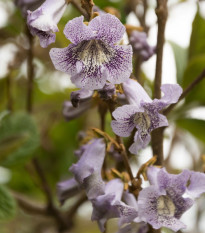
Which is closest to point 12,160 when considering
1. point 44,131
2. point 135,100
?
point 44,131

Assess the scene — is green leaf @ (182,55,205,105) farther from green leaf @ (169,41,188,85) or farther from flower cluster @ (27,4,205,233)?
flower cluster @ (27,4,205,233)

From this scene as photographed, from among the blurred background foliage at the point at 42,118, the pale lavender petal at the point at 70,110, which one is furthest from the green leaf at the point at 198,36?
the pale lavender petal at the point at 70,110

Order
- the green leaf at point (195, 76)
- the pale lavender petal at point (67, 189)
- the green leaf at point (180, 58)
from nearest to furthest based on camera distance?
the pale lavender petal at point (67, 189) < the green leaf at point (195, 76) < the green leaf at point (180, 58)

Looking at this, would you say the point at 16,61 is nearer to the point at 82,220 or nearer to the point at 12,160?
the point at 12,160

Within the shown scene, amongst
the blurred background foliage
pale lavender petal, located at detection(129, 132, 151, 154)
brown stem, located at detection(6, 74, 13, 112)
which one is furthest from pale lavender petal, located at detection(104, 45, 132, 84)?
brown stem, located at detection(6, 74, 13, 112)

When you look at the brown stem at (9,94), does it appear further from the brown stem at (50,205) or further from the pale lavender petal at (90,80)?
the pale lavender petal at (90,80)

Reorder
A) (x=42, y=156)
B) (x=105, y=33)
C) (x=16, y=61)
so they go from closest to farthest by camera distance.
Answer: (x=105, y=33)
(x=16, y=61)
(x=42, y=156)
